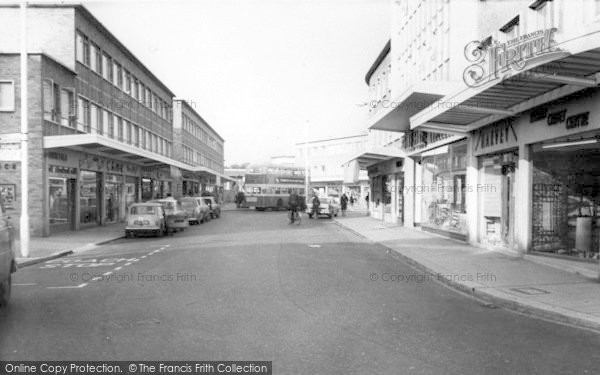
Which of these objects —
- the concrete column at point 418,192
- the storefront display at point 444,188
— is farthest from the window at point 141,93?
the storefront display at point 444,188

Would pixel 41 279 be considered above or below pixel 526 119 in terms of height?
below

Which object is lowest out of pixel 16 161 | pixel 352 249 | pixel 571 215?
pixel 352 249

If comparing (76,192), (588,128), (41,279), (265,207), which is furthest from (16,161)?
(265,207)

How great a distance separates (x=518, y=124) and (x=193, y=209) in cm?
2021

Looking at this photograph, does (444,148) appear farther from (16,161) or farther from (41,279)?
(16,161)

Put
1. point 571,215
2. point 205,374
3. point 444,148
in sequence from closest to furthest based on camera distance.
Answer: point 205,374 < point 571,215 < point 444,148

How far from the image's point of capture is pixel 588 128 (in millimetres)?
9688

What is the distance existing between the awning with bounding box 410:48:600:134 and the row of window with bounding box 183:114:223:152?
44117 millimetres

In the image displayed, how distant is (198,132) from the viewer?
211 ft

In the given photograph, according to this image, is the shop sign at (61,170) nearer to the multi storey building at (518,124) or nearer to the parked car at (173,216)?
the parked car at (173,216)

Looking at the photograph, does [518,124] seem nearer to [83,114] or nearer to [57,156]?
[57,156]

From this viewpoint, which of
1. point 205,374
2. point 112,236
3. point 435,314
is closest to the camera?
point 205,374

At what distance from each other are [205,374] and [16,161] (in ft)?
58.2

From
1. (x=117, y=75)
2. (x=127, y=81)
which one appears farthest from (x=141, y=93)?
(x=117, y=75)
